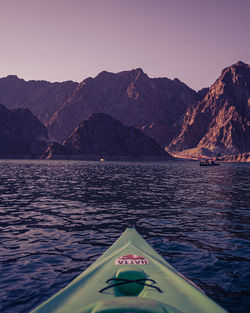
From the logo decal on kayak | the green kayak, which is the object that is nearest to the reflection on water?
the green kayak

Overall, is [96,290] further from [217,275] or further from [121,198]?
[121,198]

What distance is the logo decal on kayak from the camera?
20.1 feet

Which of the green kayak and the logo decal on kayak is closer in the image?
the green kayak

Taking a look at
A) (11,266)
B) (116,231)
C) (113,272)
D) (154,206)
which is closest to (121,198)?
(154,206)

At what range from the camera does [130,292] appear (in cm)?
476

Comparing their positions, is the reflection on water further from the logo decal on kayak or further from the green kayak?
the logo decal on kayak

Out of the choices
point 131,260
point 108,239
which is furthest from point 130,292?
point 108,239

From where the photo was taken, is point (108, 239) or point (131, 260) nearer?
point (131, 260)

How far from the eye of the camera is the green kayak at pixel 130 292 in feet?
13.4

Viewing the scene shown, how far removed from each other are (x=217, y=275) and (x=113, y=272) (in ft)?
11.3

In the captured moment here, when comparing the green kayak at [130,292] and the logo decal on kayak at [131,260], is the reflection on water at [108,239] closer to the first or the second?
the green kayak at [130,292]

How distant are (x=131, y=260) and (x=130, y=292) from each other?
1505mm

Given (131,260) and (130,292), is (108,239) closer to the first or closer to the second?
(131,260)

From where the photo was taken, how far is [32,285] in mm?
7051
